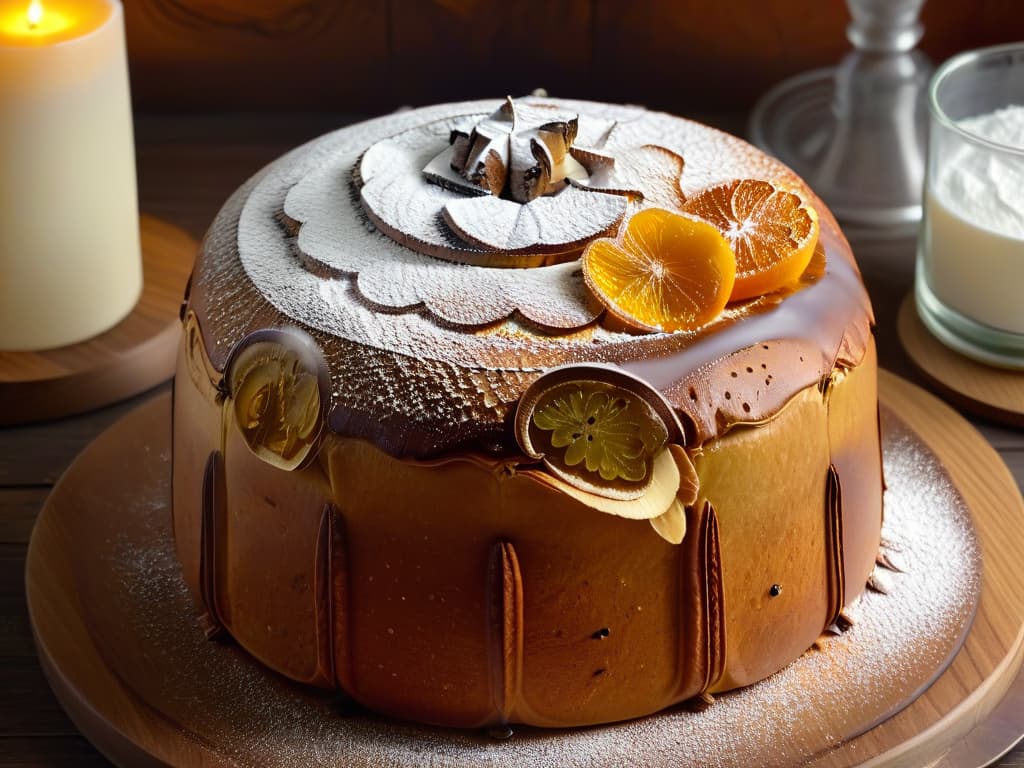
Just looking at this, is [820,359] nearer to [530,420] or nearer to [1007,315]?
[530,420]

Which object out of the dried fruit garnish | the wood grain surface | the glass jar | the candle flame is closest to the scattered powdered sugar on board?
the dried fruit garnish

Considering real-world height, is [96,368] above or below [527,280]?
below

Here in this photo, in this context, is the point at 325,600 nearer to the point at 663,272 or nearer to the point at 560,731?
the point at 560,731

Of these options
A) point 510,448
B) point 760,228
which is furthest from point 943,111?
point 510,448

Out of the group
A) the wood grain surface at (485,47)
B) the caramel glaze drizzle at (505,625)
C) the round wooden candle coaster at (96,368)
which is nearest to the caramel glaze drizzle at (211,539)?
the caramel glaze drizzle at (505,625)

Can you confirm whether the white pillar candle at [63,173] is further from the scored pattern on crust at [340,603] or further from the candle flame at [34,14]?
the scored pattern on crust at [340,603]

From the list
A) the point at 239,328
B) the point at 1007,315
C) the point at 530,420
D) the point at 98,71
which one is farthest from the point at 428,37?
the point at 530,420
